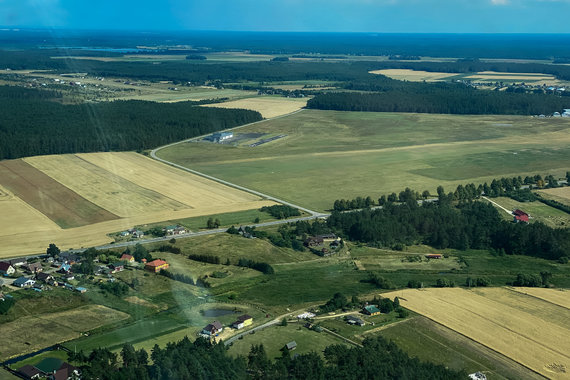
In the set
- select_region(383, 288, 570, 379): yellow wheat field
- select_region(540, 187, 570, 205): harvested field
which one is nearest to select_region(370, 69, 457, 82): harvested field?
select_region(540, 187, 570, 205): harvested field

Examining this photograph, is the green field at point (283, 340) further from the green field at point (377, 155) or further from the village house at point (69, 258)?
the green field at point (377, 155)

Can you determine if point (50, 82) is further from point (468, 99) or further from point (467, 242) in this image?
point (467, 242)

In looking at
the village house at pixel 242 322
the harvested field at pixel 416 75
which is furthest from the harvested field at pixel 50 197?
the harvested field at pixel 416 75

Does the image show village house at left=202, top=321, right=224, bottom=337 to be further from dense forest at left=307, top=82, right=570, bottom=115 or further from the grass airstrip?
dense forest at left=307, top=82, right=570, bottom=115

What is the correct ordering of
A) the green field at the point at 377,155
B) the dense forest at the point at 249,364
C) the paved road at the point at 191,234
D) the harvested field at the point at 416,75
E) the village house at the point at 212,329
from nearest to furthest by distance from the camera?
1. the dense forest at the point at 249,364
2. the village house at the point at 212,329
3. the paved road at the point at 191,234
4. the green field at the point at 377,155
5. the harvested field at the point at 416,75

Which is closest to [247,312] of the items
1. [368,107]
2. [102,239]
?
[102,239]

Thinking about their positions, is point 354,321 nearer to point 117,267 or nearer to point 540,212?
point 117,267

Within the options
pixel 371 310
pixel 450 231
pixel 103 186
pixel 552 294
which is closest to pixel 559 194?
pixel 450 231
